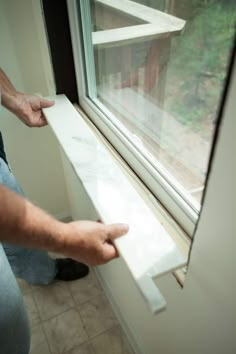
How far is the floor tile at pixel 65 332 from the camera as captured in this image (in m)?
1.21

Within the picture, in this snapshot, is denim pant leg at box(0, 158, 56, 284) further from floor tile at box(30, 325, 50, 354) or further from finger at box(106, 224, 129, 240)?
finger at box(106, 224, 129, 240)

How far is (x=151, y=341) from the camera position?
945 millimetres

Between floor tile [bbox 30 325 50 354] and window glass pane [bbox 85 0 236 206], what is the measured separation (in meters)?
0.98

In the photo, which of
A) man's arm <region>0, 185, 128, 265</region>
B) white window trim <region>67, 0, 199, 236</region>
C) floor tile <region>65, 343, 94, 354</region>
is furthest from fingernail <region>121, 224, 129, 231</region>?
floor tile <region>65, 343, 94, 354</region>

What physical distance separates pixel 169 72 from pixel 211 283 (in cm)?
46

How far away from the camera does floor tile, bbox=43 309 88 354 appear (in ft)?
3.97

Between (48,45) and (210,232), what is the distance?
87 centimetres

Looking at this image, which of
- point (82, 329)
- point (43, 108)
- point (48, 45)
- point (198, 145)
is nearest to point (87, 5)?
point (48, 45)

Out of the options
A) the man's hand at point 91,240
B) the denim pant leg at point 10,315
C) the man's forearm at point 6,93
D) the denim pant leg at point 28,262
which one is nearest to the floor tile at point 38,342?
the denim pant leg at point 28,262

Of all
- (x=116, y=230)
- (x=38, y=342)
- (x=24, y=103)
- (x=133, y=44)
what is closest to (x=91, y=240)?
(x=116, y=230)

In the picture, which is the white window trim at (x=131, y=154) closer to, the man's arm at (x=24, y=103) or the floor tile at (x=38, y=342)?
the man's arm at (x=24, y=103)

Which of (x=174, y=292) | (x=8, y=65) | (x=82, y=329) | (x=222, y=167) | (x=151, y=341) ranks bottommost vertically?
(x=82, y=329)

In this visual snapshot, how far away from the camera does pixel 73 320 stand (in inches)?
50.9

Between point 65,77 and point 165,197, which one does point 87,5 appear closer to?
point 65,77
